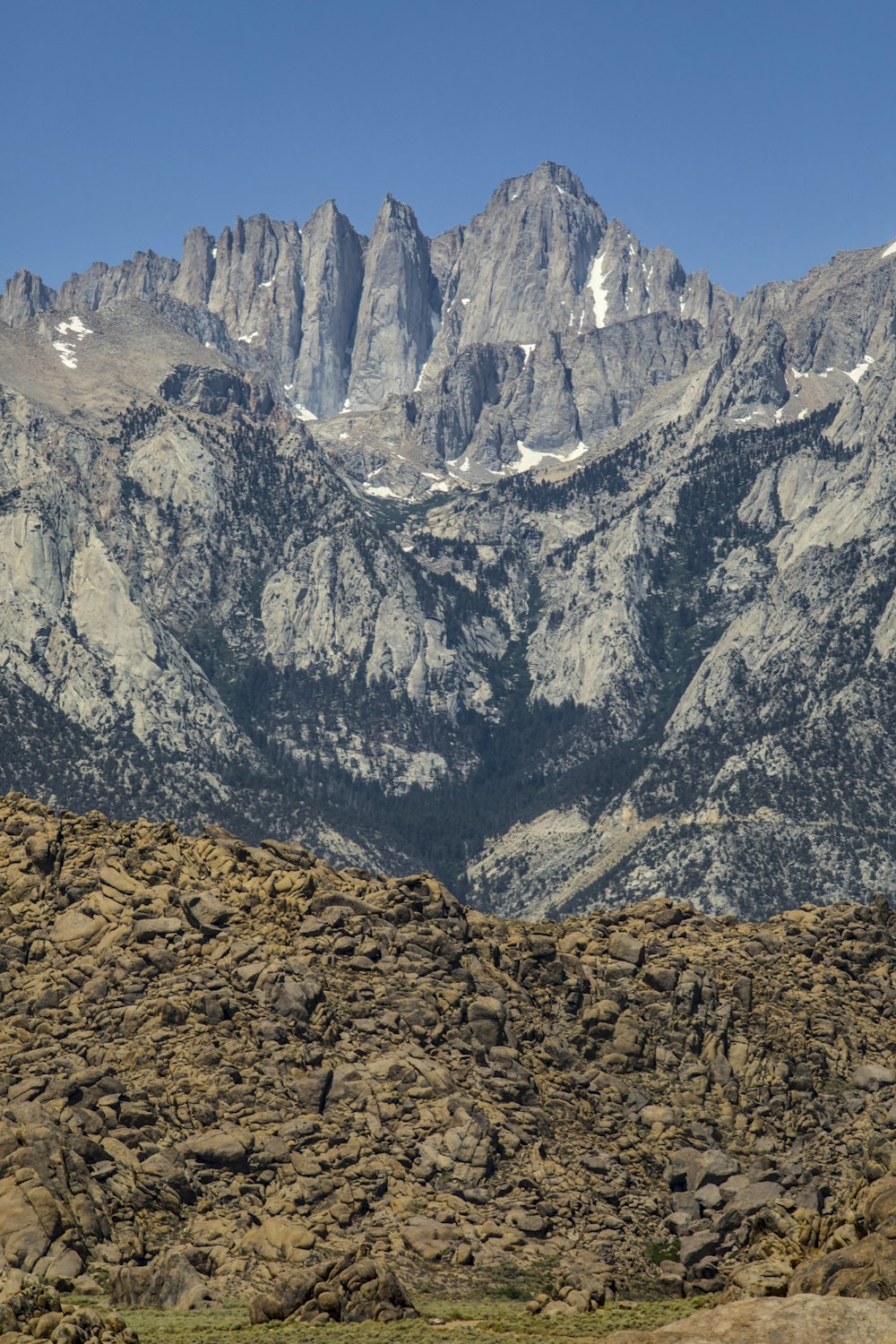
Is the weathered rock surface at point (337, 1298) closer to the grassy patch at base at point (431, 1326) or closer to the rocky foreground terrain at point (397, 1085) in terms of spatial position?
the rocky foreground terrain at point (397, 1085)

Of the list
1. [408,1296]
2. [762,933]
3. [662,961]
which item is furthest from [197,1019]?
[762,933]

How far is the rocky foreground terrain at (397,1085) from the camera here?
8431 centimetres

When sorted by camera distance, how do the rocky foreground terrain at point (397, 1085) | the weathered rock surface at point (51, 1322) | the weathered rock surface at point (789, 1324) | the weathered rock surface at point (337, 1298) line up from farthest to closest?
the rocky foreground terrain at point (397, 1085)
the weathered rock surface at point (337, 1298)
the weathered rock surface at point (51, 1322)
the weathered rock surface at point (789, 1324)

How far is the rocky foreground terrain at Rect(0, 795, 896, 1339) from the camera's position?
277 feet

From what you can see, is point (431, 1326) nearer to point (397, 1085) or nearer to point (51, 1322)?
point (51, 1322)

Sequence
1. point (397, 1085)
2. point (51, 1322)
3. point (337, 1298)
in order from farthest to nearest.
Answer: point (397, 1085), point (337, 1298), point (51, 1322)

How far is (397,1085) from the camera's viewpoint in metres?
97.9

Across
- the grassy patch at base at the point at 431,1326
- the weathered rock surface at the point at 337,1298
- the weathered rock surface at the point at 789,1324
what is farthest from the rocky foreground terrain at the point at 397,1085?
the weathered rock surface at the point at 789,1324

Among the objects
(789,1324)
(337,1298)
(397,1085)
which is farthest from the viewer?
(397,1085)

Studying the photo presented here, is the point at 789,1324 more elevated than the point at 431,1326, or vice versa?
the point at 789,1324

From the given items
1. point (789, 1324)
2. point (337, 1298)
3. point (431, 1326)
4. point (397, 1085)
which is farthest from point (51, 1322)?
point (397, 1085)

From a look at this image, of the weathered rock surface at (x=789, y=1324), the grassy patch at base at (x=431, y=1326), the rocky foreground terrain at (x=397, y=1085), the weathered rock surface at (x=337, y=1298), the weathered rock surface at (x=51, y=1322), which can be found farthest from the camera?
the rocky foreground terrain at (x=397, y=1085)

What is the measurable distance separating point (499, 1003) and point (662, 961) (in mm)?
16415

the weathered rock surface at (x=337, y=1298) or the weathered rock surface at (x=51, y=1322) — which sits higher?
the weathered rock surface at (x=51, y=1322)
